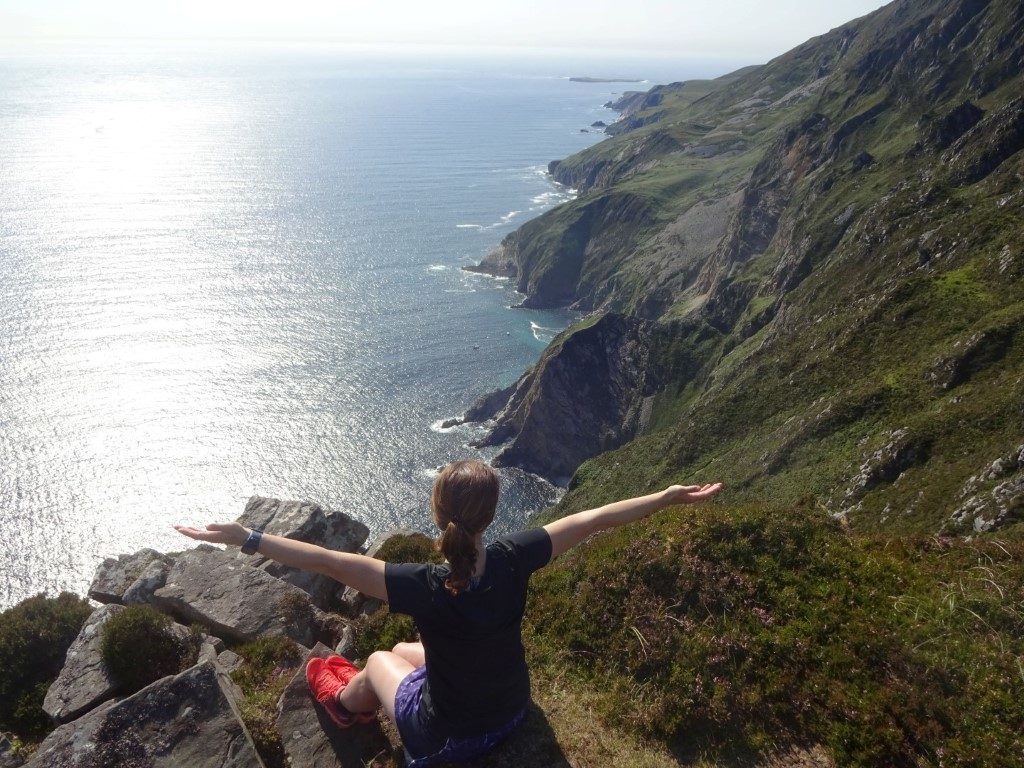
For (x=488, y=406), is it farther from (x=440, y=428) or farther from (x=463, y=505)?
(x=463, y=505)

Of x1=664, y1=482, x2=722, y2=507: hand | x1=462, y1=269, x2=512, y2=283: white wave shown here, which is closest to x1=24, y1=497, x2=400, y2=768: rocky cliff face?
x1=664, y1=482, x2=722, y2=507: hand

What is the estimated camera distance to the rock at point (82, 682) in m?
12.3

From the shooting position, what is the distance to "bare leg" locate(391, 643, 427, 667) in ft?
30.0

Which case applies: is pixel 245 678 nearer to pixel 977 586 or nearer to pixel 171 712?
pixel 171 712

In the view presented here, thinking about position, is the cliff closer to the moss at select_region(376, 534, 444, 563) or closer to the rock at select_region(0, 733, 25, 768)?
the moss at select_region(376, 534, 444, 563)

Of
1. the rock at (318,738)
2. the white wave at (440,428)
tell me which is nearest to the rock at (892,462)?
the rock at (318,738)

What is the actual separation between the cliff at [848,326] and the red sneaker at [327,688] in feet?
65.5

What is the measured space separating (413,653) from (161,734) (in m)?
3.57

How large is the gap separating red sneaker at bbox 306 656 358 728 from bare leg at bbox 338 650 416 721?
160 millimetres

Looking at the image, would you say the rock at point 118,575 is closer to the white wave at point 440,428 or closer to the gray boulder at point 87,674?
the gray boulder at point 87,674

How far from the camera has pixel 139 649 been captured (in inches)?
506

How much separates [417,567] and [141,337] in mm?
138778

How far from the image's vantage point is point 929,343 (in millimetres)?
46156

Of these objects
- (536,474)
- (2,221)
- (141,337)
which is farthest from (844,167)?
(2,221)
